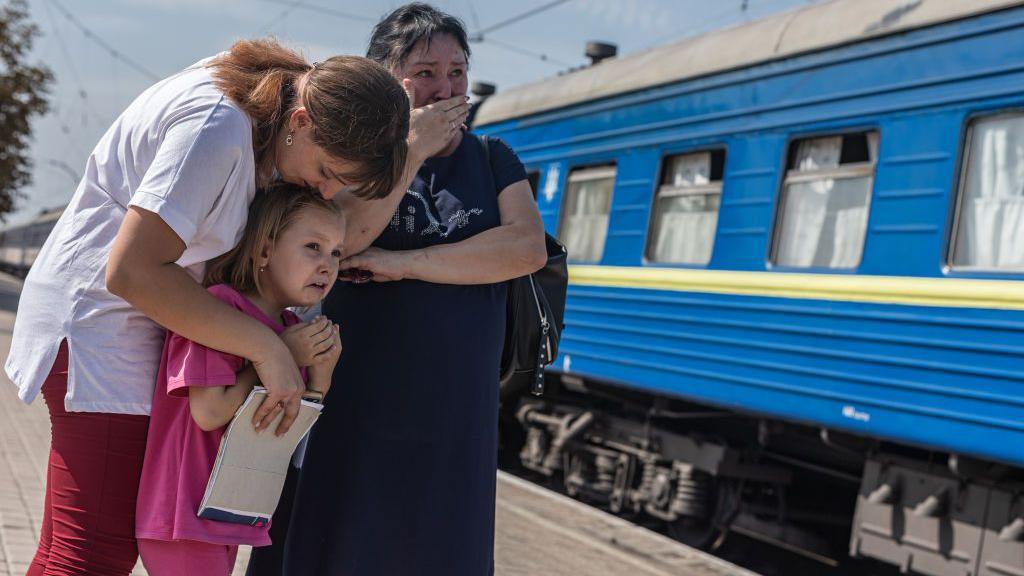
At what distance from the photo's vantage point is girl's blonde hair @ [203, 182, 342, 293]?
2.44m

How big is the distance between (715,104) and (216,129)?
245 inches

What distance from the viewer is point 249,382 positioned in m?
2.38

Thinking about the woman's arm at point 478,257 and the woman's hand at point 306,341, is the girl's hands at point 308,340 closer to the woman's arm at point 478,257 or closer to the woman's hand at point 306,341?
the woman's hand at point 306,341

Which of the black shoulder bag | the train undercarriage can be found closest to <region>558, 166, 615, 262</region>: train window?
the train undercarriage

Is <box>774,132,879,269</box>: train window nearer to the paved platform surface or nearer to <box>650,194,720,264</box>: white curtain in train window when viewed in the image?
<box>650,194,720,264</box>: white curtain in train window

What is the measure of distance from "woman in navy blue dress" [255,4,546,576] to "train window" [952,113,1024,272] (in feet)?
12.3

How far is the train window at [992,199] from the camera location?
592 centimetres

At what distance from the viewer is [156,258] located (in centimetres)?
221

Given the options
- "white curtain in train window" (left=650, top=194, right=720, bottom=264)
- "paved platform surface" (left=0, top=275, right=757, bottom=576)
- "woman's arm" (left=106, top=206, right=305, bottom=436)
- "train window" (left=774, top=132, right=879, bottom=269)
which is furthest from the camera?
"white curtain in train window" (left=650, top=194, right=720, bottom=264)

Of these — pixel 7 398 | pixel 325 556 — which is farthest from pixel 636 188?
pixel 325 556

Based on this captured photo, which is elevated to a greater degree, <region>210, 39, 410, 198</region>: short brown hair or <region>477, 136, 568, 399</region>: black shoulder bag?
<region>210, 39, 410, 198</region>: short brown hair

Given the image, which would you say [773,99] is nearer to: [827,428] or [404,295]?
[827,428]

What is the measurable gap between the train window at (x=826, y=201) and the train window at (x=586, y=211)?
6.72 ft

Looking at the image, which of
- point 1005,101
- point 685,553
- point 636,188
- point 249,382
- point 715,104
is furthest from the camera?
point 636,188
